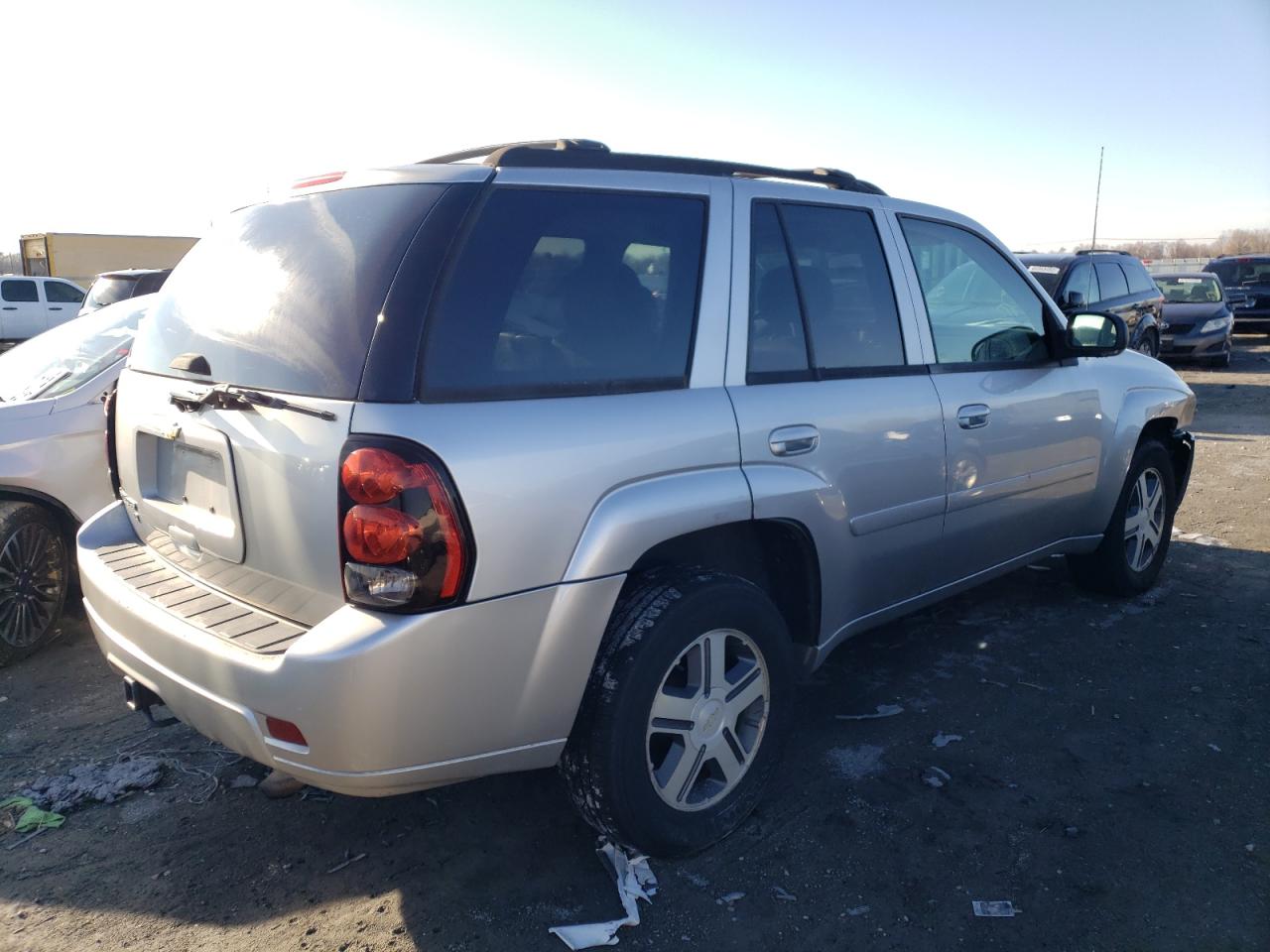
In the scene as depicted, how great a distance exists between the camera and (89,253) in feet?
92.0

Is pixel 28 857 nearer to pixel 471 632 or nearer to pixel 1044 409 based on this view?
pixel 471 632

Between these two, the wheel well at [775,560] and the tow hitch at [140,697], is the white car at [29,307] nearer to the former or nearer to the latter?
the tow hitch at [140,697]

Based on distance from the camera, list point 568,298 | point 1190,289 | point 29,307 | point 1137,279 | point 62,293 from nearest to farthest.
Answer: point 568,298 < point 1137,279 < point 1190,289 < point 29,307 < point 62,293

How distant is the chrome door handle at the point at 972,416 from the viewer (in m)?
3.69

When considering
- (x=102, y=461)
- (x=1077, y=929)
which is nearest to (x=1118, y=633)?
(x=1077, y=929)

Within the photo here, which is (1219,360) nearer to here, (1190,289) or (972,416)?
(1190,289)

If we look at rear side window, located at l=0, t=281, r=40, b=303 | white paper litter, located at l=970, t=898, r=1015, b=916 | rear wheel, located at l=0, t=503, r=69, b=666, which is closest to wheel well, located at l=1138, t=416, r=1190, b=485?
white paper litter, located at l=970, t=898, r=1015, b=916

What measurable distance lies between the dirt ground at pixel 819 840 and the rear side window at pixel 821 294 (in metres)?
1.45

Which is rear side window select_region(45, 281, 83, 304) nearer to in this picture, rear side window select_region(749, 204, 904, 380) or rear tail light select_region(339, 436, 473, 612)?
rear side window select_region(749, 204, 904, 380)

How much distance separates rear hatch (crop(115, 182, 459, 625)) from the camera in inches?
91.6

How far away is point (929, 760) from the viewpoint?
3.46 m

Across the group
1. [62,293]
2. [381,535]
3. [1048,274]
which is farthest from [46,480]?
[62,293]

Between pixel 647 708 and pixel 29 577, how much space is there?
3286mm

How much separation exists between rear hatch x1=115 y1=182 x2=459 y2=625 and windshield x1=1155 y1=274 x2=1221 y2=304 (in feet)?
55.6
